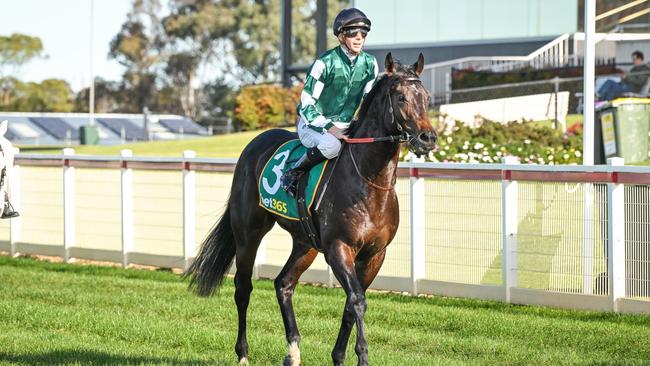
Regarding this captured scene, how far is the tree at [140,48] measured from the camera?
70.5 m

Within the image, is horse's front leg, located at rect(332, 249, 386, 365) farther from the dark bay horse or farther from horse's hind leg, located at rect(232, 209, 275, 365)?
horse's hind leg, located at rect(232, 209, 275, 365)

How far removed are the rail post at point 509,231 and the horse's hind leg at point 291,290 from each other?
3310 mm

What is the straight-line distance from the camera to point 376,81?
6742mm

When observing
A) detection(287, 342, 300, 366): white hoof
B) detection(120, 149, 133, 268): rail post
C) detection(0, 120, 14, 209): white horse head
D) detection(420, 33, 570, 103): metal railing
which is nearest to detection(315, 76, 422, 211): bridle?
detection(287, 342, 300, 366): white hoof

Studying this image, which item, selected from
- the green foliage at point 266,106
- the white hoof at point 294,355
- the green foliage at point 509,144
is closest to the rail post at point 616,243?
the white hoof at point 294,355

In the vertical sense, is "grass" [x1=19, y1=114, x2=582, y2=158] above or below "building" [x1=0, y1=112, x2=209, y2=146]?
below

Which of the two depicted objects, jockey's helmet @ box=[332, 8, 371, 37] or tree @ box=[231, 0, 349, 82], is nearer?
jockey's helmet @ box=[332, 8, 371, 37]

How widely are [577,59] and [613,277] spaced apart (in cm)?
2012

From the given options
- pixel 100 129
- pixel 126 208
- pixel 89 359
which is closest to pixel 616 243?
pixel 89 359

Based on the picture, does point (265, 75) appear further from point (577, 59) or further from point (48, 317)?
point (48, 317)

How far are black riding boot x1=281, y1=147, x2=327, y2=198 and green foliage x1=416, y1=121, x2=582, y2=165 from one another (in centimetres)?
1014

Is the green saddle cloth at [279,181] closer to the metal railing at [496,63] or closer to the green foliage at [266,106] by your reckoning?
the metal railing at [496,63]

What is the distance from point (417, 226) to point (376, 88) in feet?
15.5

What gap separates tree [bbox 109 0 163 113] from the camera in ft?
231
